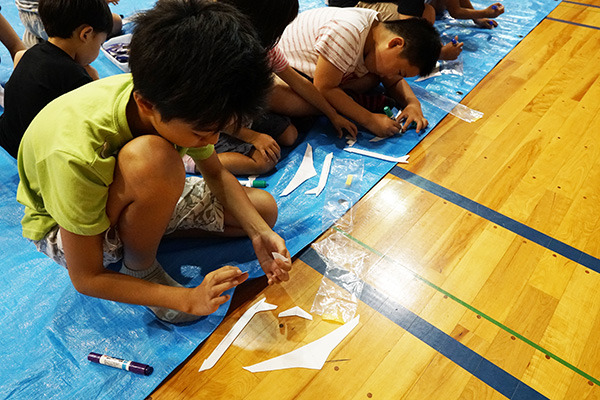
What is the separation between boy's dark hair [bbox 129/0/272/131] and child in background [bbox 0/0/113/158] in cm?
68

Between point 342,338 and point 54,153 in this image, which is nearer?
point 54,153

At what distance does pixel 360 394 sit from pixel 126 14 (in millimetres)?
2366

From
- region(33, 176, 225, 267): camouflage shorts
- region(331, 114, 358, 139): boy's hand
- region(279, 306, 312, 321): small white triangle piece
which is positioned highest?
region(33, 176, 225, 267): camouflage shorts

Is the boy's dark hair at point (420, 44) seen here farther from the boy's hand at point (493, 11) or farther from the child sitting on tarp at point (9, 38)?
the child sitting on tarp at point (9, 38)

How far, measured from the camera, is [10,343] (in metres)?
0.98

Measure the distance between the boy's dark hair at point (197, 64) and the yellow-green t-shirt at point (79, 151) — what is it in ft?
0.47

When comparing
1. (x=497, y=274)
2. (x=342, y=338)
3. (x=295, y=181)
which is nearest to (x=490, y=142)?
(x=497, y=274)

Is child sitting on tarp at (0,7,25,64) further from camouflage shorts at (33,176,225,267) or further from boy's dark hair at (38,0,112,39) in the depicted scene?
camouflage shorts at (33,176,225,267)

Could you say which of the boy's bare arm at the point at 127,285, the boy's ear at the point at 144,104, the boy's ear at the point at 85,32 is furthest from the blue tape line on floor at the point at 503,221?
the boy's ear at the point at 85,32

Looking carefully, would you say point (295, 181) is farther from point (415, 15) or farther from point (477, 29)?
point (477, 29)

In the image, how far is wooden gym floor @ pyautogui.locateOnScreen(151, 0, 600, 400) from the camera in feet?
3.09

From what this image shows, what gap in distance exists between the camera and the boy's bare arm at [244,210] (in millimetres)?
1053

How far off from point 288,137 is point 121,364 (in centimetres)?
96

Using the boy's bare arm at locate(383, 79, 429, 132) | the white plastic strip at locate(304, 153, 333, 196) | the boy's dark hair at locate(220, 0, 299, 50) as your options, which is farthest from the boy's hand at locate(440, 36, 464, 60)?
the boy's dark hair at locate(220, 0, 299, 50)
